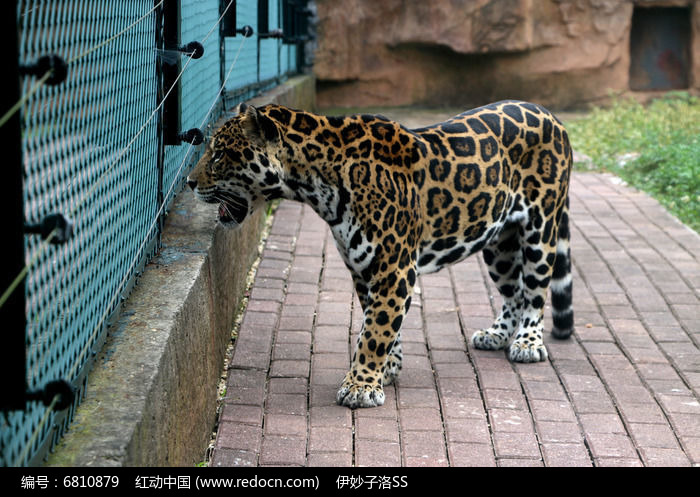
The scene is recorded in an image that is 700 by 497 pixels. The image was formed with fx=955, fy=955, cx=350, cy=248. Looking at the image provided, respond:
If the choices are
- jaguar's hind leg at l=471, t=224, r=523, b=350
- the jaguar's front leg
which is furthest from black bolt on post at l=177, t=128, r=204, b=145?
jaguar's hind leg at l=471, t=224, r=523, b=350

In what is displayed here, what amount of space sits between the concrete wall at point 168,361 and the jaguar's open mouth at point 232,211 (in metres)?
0.11

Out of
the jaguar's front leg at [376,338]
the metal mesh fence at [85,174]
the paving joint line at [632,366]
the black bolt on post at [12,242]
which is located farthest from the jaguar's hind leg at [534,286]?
the black bolt on post at [12,242]

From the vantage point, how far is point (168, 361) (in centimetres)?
350

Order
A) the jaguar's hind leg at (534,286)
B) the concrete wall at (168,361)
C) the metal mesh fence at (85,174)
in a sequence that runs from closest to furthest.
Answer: the metal mesh fence at (85,174) < the concrete wall at (168,361) < the jaguar's hind leg at (534,286)

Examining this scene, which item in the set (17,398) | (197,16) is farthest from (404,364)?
(17,398)

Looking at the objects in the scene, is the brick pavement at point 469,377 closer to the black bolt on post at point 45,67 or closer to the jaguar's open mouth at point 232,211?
the jaguar's open mouth at point 232,211

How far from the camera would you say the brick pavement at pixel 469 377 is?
4316 millimetres

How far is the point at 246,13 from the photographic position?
8.54 meters

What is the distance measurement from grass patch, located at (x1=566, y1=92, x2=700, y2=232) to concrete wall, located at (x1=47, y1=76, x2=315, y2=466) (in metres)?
5.32

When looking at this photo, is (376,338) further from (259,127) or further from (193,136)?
(193,136)

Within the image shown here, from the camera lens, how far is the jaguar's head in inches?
183

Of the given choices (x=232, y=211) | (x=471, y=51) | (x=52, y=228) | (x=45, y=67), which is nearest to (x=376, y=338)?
(x=232, y=211)

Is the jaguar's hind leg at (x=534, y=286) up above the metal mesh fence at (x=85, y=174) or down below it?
below

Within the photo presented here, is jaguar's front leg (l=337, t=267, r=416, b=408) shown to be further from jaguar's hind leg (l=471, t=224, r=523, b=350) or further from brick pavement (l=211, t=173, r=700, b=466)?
jaguar's hind leg (l=471, t=224, r=523, b=350)
